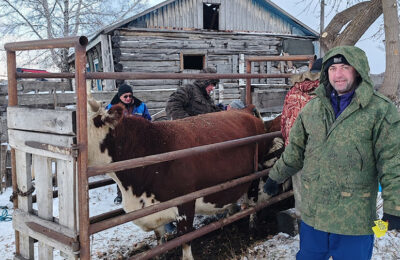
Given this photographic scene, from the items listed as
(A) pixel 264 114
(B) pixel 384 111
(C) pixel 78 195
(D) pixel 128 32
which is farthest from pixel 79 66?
(D) pixel 128 32

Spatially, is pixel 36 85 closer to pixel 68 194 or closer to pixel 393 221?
pixel 68 194

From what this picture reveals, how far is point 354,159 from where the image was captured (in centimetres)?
210

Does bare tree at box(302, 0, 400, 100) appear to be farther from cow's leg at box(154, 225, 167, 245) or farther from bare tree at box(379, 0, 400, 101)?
cow's leg at box(154, 225, 167, 245)

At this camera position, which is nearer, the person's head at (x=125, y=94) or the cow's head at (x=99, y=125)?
the cow's head at (x=99, y=125)

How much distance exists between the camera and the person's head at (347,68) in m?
2.11

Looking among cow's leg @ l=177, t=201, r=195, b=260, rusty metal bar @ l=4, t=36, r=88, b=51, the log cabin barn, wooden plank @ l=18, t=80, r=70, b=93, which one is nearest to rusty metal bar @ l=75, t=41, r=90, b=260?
rusty metal bar @ l=4, t=36, r=88, b=51

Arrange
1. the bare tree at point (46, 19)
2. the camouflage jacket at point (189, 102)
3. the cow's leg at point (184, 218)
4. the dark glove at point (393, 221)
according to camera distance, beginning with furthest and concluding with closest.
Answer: the bare tree at point (46, 19), the camouflage jacket at point (189, 102), the cow's leg at point (184, 218), the dark glove at point (393, 221)

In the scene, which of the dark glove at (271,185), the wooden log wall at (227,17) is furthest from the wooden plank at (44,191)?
the wooden log wall at (227,17)

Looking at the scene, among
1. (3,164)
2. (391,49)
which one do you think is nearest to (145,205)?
(3,164)

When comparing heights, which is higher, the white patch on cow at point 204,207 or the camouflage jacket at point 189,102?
the camouflage jacket at point 189,102

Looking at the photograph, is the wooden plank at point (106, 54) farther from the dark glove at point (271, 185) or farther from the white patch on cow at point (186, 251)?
the dark glove at point (271, 185)

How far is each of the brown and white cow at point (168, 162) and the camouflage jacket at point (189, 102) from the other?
3.51 feet

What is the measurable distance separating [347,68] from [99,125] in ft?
5.82

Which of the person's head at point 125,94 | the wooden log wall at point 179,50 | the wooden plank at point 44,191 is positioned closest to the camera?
the wooden plank at point 44,191
